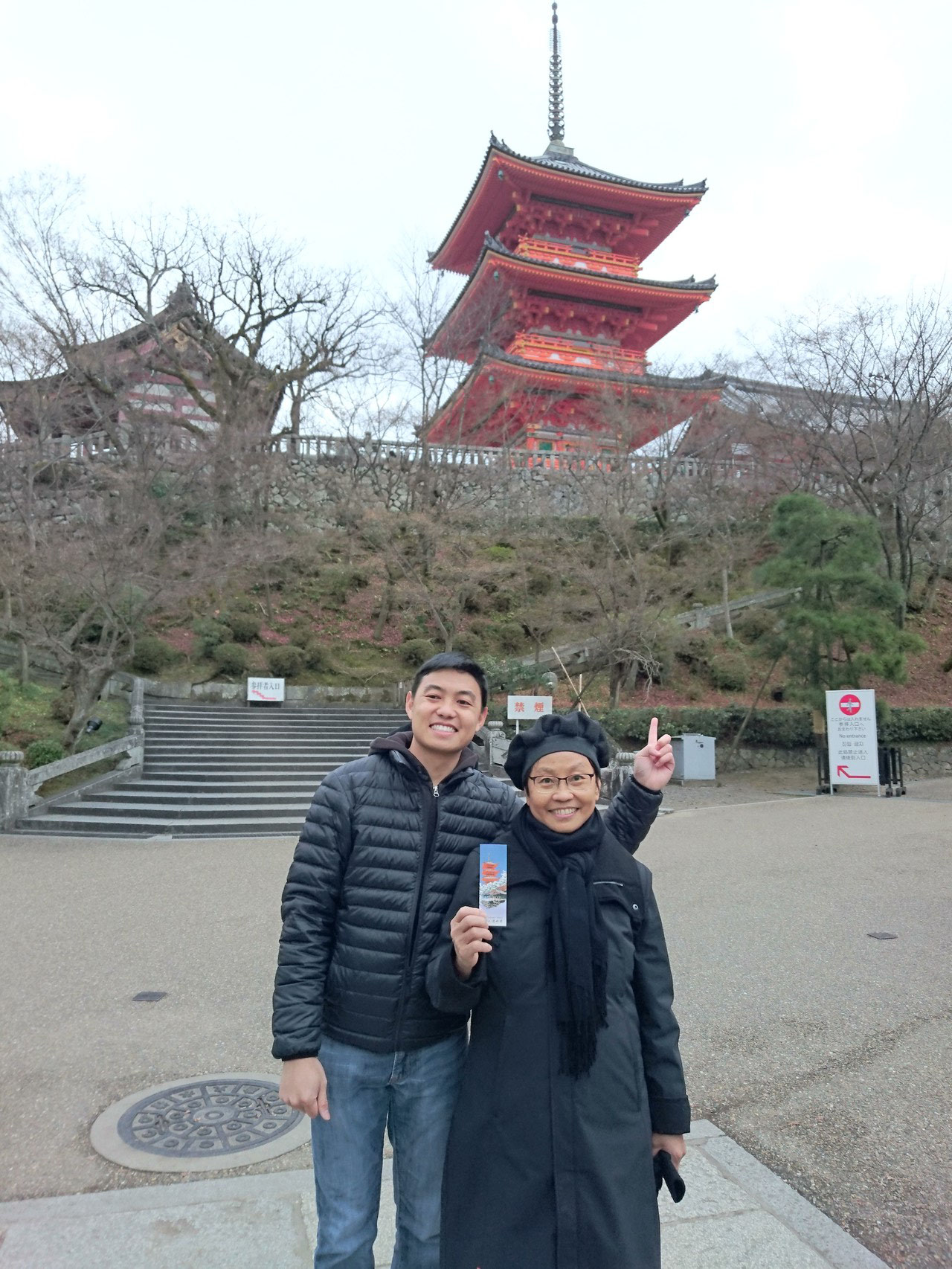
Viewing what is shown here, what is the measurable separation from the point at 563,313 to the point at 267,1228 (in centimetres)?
2884

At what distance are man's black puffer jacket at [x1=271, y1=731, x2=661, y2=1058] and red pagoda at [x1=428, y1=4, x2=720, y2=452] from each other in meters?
23.3

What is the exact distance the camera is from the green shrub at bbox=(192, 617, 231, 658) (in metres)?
19.6

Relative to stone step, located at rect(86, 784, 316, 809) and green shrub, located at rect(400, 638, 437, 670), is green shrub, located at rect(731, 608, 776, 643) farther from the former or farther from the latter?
stone step, located at rect(86, 784, 316, 809)

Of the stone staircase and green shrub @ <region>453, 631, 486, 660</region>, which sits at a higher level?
green shrub @ <region>453, 631, 486, 660</region>

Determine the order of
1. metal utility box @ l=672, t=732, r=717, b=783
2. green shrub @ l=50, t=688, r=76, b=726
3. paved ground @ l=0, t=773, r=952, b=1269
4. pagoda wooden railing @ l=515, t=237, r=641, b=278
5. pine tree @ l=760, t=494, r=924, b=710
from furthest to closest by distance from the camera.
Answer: pagoda wooden railing @ l=515, t=237, r=641, b=278, metal utility box @ l=672, t=732, r=717, b=783, pine tree @ l=760, t=494, r=924, b=710, green shrub @ l=50, t=688, r=76, b=726, paved ground @ l=0, t=773, r=952, b=1269

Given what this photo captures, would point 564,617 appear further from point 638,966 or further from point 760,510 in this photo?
point 638,966

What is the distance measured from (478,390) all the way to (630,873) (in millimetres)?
26244

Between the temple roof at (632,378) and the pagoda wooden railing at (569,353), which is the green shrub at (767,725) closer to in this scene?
the temple roof at (632,378)

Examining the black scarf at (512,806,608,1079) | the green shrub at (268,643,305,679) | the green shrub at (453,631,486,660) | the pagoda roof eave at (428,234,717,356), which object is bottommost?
the black scarf at (512,806,608,1079)

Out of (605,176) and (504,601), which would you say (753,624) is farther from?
(605,176)

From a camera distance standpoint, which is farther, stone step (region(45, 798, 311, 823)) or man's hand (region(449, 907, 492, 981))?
stone step (region(45, 798, 311, 823))

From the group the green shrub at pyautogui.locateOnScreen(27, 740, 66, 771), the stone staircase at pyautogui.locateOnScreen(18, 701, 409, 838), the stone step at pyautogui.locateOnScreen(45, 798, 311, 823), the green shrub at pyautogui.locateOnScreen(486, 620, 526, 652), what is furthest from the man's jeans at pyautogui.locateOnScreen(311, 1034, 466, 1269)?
the green shrub at pyautogui.locateOnScreen(486, 620, 526, 652)

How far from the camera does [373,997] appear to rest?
6.72 ft

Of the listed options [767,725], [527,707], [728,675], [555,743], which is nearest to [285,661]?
[527,707]
